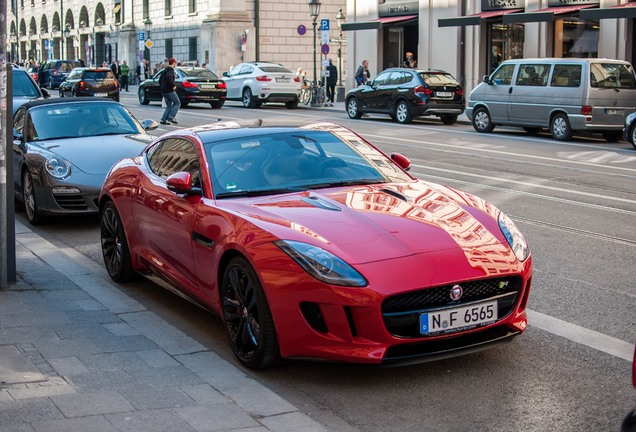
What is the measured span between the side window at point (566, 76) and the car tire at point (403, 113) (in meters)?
5.60

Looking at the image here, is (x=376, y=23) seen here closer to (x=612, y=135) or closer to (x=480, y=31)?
(x=480, y=31)

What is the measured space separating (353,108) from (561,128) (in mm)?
8692

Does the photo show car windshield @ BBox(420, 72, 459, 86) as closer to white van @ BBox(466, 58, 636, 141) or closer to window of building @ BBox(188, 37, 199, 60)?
white van @ BBox(466, 58, 636, 141)

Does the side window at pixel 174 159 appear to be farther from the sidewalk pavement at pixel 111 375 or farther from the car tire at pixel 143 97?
the car tire at pixel 143 97

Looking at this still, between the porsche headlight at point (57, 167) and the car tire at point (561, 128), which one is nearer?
the porsche headlight at point (57, 167)

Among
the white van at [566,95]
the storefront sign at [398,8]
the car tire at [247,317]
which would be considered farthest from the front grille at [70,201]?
the storefront sign at [398,8]

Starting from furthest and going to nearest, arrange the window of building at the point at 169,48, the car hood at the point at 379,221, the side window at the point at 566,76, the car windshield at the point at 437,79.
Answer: the window of building at the point at 169,48 < the car windshield at the point at 437,79 < the side window at the point at 566,76 < the car hood at the point at 379,221

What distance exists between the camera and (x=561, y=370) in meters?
5.75

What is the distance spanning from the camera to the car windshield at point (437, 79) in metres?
28.0

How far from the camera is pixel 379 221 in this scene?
590 centimetres

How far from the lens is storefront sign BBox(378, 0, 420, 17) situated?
127 ft

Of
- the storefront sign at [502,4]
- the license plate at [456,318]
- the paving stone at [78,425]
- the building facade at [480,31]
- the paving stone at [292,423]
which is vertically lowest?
the paving stone at [292,423]

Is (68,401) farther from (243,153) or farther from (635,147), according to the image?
(635,147)

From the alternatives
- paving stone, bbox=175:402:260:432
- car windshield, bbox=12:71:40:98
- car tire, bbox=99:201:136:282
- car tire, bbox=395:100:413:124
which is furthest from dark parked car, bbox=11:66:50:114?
paving stone, bbox=175:402:260:432
